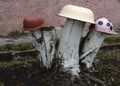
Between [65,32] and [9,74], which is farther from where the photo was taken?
[9,74]

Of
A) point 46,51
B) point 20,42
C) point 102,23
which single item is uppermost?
point 102,23

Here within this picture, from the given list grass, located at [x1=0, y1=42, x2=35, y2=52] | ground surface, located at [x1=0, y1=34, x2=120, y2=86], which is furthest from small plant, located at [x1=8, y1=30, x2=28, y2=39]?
ground surface, located at [x1=0, y1=34, x2=120, y2=86]

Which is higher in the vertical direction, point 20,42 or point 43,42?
point 43,42

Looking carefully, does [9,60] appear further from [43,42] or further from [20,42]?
[43,42]

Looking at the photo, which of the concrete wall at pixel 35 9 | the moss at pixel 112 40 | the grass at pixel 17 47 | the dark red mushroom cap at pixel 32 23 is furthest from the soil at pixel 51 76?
Answer: the concrete wall at pixel 35 9

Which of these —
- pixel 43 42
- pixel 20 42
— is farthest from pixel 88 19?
pixel 20 42

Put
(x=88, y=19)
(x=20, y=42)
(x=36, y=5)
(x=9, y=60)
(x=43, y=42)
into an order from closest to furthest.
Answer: (x=88, y=19) → (x=43, y=42) → (x=9, y=60) → (x=20, y=42) → (x=36, y=5)
